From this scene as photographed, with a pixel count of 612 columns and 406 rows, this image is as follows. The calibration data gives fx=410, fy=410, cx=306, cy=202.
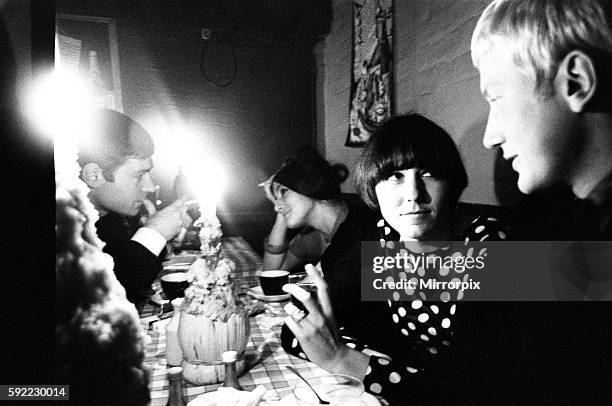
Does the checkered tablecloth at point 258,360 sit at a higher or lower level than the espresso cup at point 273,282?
lower

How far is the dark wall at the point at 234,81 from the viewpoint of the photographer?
1.20 m

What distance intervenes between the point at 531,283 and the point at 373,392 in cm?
48

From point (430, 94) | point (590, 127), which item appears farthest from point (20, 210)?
point (590, 127)

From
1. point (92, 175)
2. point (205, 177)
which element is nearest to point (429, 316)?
point (205, 177)

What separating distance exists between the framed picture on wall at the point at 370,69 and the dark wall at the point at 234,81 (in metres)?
0.12

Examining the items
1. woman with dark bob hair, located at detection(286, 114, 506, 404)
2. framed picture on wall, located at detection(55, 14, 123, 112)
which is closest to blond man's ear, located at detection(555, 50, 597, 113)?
woman with dark bob hair, located at detection(286, 114, 506, 404)

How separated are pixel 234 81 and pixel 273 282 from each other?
605 millimetres

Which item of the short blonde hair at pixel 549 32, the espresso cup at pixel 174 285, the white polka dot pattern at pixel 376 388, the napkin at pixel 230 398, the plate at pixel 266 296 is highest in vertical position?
the short blonde hair at pixel 549 32

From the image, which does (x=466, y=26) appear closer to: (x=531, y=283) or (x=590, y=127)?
(x=590, y=127)

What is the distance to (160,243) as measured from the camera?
123cm

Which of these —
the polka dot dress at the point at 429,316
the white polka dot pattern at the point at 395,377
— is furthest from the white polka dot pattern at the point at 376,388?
the polka dot dress at the point at 429,316

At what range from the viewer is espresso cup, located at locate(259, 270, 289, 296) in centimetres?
119

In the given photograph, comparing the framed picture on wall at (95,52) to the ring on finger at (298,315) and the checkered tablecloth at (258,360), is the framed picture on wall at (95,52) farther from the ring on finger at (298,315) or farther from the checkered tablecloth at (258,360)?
the ring on finger at (298,315)

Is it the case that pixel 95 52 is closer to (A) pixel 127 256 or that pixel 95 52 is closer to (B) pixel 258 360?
(A) pixel 127 256
